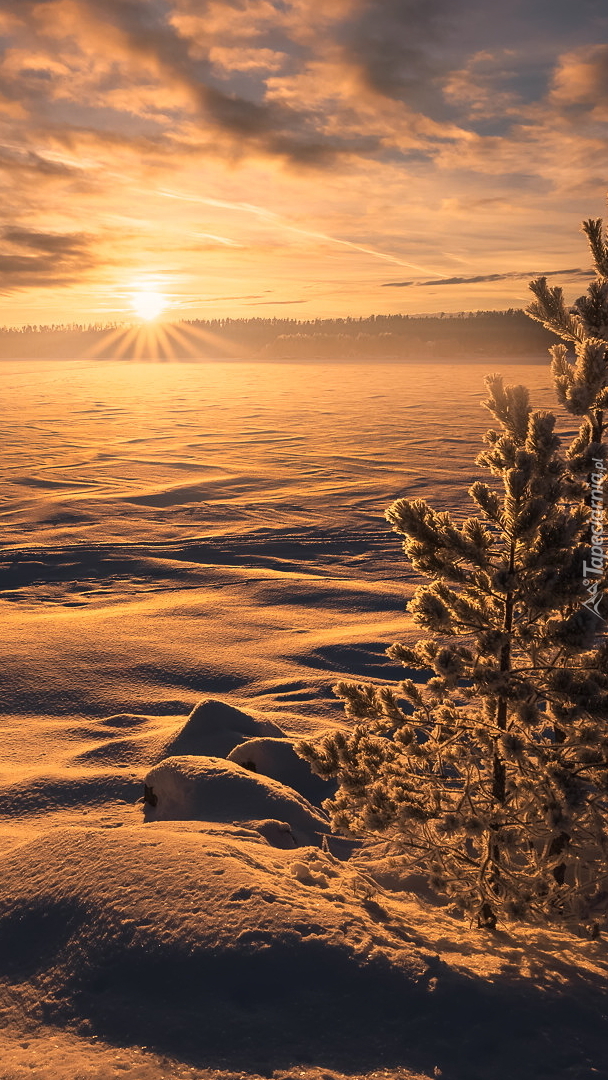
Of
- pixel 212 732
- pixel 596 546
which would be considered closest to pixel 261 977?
pixel 596 546

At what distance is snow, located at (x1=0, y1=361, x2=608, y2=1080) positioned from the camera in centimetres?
267

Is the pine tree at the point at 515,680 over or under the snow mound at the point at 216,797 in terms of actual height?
over

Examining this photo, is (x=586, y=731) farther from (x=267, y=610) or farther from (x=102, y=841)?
(x=267, y=610)

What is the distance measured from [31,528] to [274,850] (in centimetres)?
1437

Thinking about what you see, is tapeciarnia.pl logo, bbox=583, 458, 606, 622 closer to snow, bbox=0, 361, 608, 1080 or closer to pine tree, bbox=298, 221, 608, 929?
pine tree, bbox=298, 221, 608, 929

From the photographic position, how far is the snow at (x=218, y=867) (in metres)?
2.67

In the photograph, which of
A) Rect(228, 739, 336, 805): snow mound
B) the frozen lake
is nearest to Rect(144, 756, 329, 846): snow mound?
Rect(228, 739, 336, 805): snow mound

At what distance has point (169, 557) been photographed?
1472 centimetres

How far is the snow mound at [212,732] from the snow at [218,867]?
2 cm

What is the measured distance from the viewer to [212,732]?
600cm

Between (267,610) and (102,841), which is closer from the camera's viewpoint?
(102,841)

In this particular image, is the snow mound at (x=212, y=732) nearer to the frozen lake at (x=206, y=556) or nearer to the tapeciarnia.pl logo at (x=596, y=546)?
the frozen lake at (x=206, y=556)

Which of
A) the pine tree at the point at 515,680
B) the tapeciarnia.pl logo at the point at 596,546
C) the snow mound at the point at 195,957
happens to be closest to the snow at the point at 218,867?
the snow mound at the point at 195,957

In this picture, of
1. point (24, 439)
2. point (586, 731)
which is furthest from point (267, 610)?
point (24, 439)
